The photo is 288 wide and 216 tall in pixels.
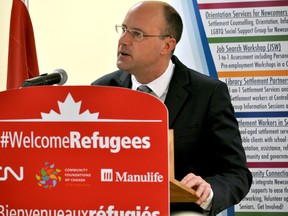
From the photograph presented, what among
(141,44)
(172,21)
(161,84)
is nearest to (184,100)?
(161,84)

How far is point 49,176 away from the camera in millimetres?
1443

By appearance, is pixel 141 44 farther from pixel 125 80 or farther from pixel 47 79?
pixel 47 79

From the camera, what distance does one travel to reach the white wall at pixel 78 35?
177 inches

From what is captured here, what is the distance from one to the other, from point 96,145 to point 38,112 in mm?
177

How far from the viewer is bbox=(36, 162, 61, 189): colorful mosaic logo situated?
4.72ft

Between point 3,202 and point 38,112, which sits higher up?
point 38,112

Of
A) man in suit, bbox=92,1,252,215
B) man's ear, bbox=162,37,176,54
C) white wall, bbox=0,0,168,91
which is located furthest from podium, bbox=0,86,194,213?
white wall, bbox=0,0,168,91

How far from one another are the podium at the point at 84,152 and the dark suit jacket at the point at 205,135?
961 millimetres

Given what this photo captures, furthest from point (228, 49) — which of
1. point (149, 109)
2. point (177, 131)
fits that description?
point (149, 109)

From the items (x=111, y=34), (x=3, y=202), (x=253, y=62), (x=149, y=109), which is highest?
(x=111, y=34)

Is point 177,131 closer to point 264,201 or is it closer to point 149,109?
point 149,109

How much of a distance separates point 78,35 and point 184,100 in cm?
218

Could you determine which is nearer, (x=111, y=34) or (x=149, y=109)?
(x=149, y=109)

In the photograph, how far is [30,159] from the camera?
1464 millimetres
